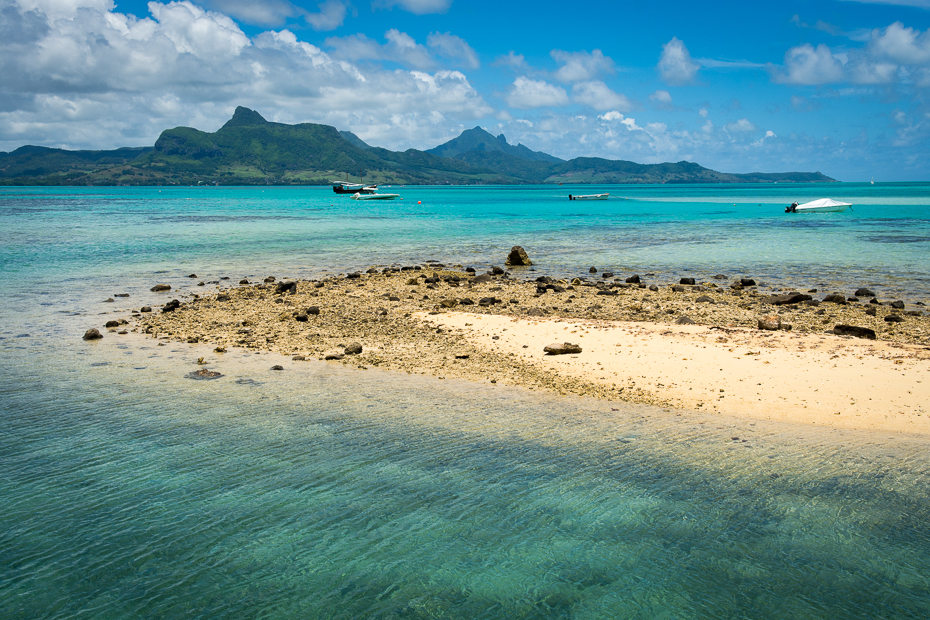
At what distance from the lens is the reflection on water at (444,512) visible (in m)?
5.38

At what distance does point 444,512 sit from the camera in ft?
21.9

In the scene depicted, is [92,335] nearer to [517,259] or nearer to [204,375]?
[204,375]

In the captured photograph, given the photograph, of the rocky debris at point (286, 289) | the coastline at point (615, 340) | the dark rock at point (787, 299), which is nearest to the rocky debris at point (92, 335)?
the coastline at point (615, 340)

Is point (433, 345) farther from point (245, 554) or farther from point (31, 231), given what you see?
point (31, 231)

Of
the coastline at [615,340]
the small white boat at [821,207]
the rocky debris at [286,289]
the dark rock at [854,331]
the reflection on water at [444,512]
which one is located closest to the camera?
the reflection on water at [444,512]

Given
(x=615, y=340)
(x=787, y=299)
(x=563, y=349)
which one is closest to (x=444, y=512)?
(x=563, y=349)

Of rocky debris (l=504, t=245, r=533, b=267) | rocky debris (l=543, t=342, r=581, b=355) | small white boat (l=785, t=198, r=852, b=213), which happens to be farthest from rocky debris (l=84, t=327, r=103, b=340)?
small white boat (l=785, t=198, r=852, b=213)

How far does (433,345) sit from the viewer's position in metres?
13.7

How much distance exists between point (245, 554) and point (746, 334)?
38.5ft

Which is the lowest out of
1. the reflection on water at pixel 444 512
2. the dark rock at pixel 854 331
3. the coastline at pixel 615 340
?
the reflection on water at pixel 444 512

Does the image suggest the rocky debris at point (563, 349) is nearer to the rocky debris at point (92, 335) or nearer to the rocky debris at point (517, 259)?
the rocky debris at point (92, 335)

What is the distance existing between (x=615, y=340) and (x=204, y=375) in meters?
8.52

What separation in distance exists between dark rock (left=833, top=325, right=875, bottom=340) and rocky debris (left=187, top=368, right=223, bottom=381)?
43.8ft

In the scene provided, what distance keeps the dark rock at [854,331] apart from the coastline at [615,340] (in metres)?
0.31
